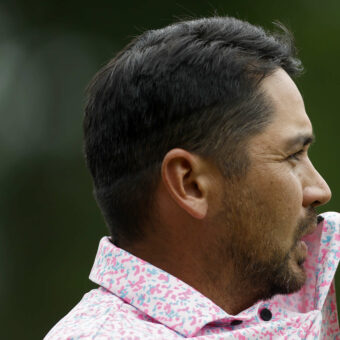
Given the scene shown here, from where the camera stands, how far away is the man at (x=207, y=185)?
203 cm

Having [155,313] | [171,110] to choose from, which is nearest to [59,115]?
[171,110]

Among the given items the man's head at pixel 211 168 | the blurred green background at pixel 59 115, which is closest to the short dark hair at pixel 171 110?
the man's head at pixel 211 168

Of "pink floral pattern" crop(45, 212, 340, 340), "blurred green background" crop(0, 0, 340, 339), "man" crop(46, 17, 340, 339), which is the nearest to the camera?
"pink floral pattern" crop(45, 212, 340, 340)

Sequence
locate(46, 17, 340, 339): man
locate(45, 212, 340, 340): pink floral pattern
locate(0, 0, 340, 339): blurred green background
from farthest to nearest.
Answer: locate(0, 0, 340, 339): blurred green background < locate(46, 17, 340, 339): man < locate(45, 212, 340, 340): pink floral pattern

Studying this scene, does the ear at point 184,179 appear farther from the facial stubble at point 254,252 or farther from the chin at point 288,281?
the chin at point 288,281

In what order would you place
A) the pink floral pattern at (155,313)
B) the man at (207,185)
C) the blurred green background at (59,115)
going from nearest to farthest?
1. the pink floral pattern at (155,313)
2. the man at (207,185)
3. the blurred green background at (59,115)

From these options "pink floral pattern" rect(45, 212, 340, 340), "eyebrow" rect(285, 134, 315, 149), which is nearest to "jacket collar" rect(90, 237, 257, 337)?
"pink floral pattern" rect(45, 212, 340, 340)

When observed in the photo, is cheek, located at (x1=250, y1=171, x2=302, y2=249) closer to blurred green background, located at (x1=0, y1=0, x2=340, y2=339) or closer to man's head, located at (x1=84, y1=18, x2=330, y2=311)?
man's head, located at (x1=84, y1=18, x2=330, y2=311)

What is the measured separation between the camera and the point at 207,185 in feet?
6.73

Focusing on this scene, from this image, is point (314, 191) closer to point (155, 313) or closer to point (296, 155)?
point (296, 155)

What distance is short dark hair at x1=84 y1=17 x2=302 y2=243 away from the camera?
80.6 inches

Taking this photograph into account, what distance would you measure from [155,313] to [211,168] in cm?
37

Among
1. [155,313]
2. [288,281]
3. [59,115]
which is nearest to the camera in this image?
[155,313]

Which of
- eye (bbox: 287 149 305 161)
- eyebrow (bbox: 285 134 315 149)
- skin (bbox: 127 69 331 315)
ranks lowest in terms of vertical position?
skin (bbox: 127 69 331 315)
